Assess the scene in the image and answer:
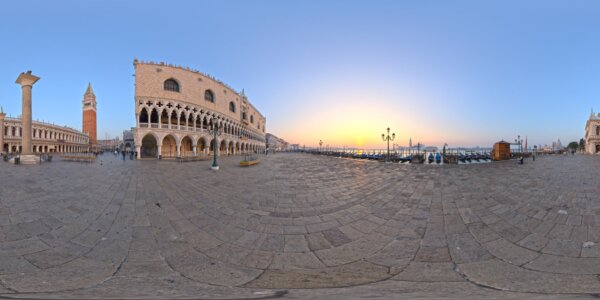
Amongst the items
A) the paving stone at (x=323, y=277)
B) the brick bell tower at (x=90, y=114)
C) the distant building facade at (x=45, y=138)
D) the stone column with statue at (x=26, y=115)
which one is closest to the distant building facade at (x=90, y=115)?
the brick bell tower at (x=90, y=114)

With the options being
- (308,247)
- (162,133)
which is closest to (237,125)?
(162,133)

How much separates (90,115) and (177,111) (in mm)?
71702

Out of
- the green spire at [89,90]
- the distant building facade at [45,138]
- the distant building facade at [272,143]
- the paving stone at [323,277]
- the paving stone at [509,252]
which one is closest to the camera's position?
the paving stone at [323,277]

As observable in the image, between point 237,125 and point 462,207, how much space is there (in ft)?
162

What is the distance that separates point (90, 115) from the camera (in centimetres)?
8362

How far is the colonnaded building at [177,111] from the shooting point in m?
31.3

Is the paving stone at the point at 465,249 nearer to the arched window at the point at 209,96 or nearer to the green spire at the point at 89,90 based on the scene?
the arched window at the point at 209,96

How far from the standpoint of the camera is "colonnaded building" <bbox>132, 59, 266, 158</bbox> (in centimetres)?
3131

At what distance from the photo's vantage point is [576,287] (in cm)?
279

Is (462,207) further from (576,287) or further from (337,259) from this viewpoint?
(337,259)

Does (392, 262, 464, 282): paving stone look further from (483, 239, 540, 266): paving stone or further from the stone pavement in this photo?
(483, 239, 540, 266): paving stone

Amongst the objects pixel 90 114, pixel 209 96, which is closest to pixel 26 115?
pixel 209 96

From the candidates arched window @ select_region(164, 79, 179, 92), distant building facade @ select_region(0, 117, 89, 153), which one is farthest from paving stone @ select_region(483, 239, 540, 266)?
distant building facade @ select_region(0, 117, 89, 153)

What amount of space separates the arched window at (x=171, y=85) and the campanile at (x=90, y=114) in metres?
66.7
